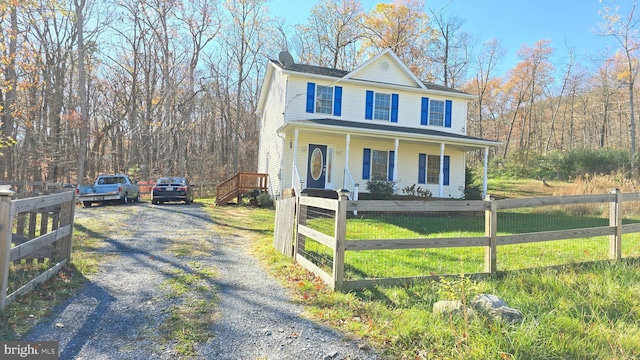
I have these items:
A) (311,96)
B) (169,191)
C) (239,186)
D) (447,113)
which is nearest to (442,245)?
(311,96)

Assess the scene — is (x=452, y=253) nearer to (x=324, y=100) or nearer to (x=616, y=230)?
(x=616, y=230)

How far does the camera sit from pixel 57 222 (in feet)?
18.0

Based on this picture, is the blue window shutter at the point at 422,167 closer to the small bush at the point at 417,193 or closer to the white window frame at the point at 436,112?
the small bush at the point at 417,193

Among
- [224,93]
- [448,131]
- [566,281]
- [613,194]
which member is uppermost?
[224,93]

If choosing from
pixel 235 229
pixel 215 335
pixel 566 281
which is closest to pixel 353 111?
pixel 235 229

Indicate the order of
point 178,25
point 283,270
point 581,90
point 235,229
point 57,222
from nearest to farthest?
point 57,222
point 283,270
point 235,229
point 178,25
point 581,90

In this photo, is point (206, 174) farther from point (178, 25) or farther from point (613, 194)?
point (613, 194)

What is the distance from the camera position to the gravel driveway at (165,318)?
3268 mm

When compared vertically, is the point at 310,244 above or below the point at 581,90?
below

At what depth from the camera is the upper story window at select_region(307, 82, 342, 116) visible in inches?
684

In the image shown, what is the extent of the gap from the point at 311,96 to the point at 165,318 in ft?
47.8

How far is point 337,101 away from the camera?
58.2ft

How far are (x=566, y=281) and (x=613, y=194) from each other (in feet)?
8.17

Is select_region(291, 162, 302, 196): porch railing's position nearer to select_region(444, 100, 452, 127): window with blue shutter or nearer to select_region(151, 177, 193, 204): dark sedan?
select_region(151, 177, 193, 204): dark sedan
